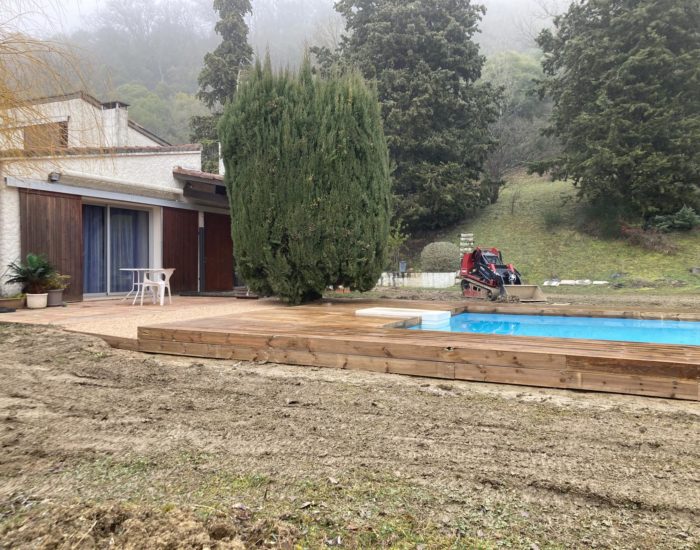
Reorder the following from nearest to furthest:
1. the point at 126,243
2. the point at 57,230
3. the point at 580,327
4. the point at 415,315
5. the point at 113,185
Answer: the point at 415,315, the point at 580,327, the point at 57,230, the point at 113,185, the point at 126,243

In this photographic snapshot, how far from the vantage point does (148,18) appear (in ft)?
67.6

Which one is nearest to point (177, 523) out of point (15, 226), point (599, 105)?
point (15, 226)

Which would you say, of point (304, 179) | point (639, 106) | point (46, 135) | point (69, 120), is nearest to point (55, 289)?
point (46, 135)

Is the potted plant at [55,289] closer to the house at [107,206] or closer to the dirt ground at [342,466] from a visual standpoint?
the house at [107,206]

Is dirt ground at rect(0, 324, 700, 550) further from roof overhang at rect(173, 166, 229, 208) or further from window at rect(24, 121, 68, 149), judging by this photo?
roof overhang at rect(173, 166, 229, 208)

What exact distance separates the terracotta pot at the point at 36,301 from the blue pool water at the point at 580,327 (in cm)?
599

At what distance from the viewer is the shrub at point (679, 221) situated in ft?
46.5

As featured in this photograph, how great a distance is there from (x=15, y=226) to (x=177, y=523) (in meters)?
8.19

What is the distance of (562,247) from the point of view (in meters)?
15.7

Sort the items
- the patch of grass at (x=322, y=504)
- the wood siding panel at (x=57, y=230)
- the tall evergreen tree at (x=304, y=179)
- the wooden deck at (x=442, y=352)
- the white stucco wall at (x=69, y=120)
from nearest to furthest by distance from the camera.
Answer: the patch of grass at (x=322, y=504), the wooden deck at (x=442, y=352), the white stucco wall at (x=69, y=120), the tall evergreen tree at (x=304, y=179), the wood siding panel at (x=57, y=230)

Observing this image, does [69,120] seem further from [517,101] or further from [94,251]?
[517,101]

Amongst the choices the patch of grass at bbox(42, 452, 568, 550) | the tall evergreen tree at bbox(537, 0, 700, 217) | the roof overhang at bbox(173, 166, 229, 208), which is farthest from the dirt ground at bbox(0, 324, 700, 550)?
the tall evergreen tree at bbox(537, 0, 700, 217)

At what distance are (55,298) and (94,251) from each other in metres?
1.89

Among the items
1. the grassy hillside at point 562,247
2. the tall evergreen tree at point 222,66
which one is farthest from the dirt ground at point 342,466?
the tall evergreen tree at point 222,66
